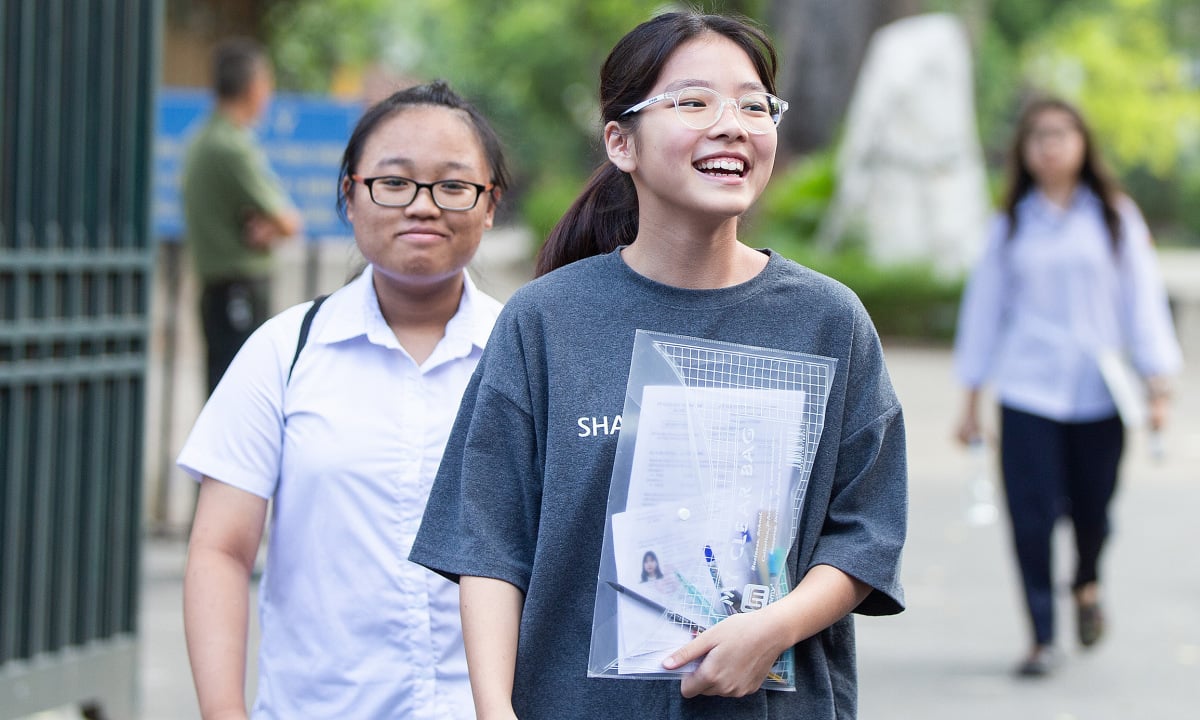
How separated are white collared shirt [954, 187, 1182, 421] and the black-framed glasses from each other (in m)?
3.96

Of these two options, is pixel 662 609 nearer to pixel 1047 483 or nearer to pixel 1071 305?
pixel 1047 483

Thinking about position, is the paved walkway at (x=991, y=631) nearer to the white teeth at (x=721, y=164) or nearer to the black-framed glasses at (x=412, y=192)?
the black-framed glasses at (x=412, y=192)

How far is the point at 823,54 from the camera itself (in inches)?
956

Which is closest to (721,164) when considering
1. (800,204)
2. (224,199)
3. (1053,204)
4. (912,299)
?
(1053,204)

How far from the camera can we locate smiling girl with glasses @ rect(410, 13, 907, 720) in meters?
2.23

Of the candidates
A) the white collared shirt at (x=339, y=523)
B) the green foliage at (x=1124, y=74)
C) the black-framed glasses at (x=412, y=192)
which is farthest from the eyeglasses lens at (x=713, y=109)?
the green foliage at (x=1124, y=74)

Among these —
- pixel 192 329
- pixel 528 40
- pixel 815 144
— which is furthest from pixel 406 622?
pixel 528 40

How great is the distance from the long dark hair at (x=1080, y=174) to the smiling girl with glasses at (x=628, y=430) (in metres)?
4.45

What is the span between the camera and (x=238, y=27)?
2145 centimetres

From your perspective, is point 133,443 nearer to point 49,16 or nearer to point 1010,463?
point 49,16

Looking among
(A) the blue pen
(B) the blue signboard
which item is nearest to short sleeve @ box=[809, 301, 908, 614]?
(A) the blue pen

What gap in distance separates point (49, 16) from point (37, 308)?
82 cm

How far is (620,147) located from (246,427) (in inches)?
33.4

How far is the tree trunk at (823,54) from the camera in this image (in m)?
24.1
